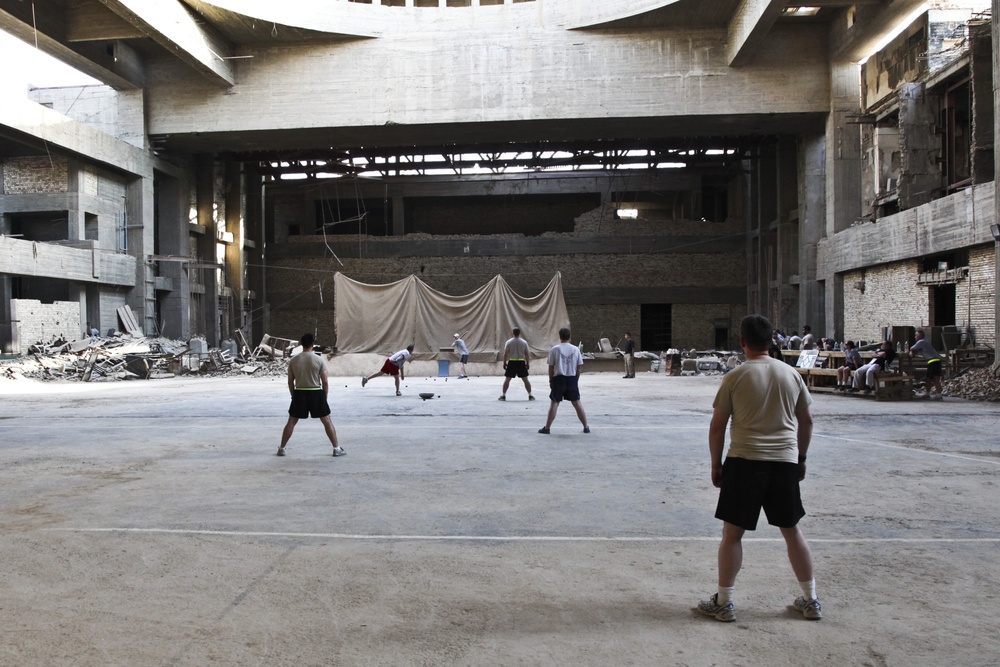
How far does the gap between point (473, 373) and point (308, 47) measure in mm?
12167

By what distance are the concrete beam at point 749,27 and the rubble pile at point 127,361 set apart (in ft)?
58.4

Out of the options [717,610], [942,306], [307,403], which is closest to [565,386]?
[307,403]

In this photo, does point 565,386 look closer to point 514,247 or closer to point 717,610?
point 717,610

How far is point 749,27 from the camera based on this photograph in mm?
20141

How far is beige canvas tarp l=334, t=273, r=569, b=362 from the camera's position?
76.4ft

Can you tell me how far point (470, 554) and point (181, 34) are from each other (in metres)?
21.8

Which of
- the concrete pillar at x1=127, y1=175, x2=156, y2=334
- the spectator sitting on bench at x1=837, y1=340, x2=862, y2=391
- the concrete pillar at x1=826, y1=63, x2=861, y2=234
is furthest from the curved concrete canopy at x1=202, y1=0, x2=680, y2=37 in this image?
the spectator sitting on bench at x1=837, y1=340, x2=862, y2=391

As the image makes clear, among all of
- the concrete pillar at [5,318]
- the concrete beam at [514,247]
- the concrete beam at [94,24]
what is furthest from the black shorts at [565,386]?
the concrete beam at [514,247]

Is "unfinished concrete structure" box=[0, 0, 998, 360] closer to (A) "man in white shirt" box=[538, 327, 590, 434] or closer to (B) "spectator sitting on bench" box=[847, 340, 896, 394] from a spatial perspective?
(B) "spectator sitting on bench" box=[847, 340, 896, 394]

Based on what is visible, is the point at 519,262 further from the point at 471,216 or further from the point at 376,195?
the point at 376,195

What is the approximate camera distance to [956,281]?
16312 millimetres

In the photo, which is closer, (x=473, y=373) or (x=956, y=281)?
(x=956, y=281)

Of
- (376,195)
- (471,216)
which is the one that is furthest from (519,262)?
(376,195)

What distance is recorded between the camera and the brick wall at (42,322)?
21688 millimetres
